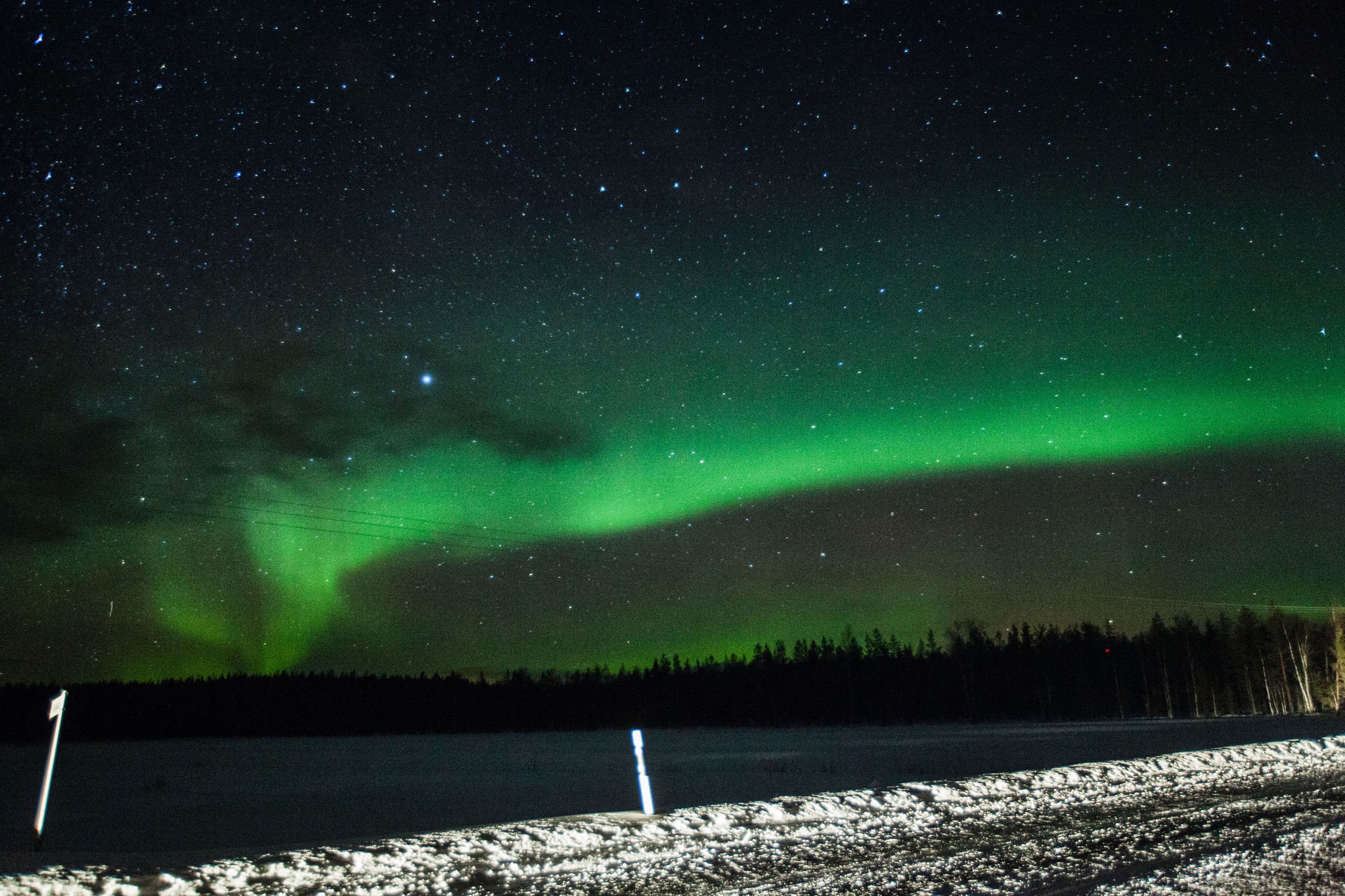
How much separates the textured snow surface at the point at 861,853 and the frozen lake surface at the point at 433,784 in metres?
0.95

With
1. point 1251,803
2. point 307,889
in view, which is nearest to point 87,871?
point 307,889

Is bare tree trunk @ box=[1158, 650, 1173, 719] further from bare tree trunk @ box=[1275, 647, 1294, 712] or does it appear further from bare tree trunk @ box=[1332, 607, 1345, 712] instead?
bare tree trunk @ box=[1332, 607, 1345, 712]

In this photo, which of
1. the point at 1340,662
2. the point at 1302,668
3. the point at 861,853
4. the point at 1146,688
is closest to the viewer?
the point at 861,853

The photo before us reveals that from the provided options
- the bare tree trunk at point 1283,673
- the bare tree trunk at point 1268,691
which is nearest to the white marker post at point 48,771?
the bare tree trunk at point 1268,691

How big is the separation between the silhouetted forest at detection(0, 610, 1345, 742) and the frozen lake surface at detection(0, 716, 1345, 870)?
43.1m

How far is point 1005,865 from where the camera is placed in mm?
5699

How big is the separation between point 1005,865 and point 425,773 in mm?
21103

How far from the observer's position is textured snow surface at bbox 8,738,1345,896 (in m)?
5.19

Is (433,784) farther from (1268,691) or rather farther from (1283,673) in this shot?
(1283,673)

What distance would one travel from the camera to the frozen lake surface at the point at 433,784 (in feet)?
37.0

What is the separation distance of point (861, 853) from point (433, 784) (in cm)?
1575

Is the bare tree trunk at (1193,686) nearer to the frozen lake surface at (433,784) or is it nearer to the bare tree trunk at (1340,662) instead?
the bare tree trunk at (1340,662)

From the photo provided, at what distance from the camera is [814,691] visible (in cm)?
8681

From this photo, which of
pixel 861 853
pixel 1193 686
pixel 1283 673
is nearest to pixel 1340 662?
pixel 1283 673
